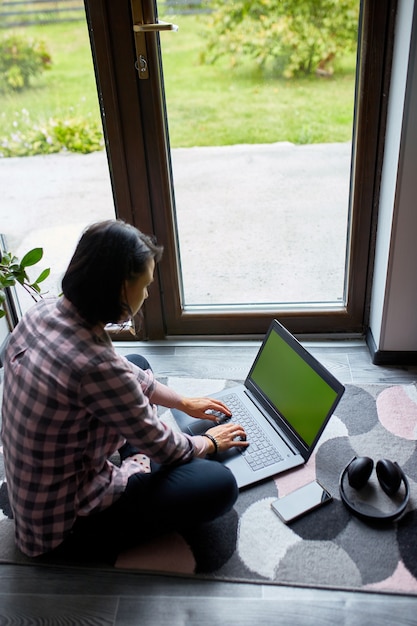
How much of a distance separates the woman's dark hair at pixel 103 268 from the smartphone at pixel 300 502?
0.66 m

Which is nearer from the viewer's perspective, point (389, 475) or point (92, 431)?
point (92, 431)

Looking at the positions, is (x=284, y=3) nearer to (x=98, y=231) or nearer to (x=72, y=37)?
(x=72, y=37)

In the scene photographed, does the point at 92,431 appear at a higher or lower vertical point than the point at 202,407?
higher

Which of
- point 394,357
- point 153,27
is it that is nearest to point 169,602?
point 394,357

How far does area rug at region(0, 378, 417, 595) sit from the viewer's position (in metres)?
1.24

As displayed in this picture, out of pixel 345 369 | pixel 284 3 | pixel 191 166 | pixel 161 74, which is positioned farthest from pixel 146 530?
pixel 284 3

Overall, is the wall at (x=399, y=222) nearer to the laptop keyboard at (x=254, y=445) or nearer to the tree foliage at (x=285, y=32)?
the tree foliage at (x=285, y=32)

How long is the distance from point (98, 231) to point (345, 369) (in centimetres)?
114

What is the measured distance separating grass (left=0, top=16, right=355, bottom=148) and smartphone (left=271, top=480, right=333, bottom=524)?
1.12 metres

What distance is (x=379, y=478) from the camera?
4.67ft

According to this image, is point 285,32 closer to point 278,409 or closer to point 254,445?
point 278,409

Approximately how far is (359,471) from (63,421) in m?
0.75

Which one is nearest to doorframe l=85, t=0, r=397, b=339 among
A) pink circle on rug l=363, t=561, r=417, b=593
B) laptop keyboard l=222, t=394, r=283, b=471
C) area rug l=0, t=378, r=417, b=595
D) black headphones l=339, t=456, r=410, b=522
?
laptop keyboard l=222, t=394, r=283, b=471

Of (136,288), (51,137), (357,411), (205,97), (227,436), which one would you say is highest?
(205,97)
